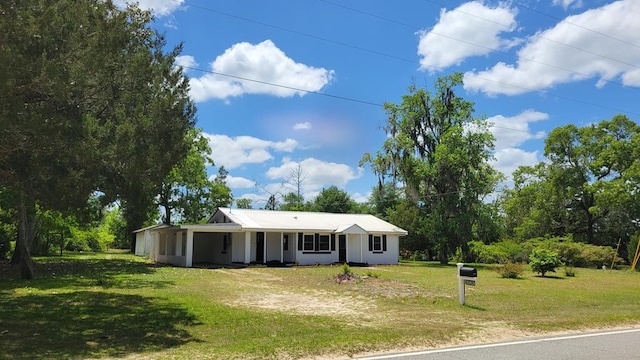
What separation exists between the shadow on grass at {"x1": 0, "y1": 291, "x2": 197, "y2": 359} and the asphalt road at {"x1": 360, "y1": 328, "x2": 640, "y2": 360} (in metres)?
3.95

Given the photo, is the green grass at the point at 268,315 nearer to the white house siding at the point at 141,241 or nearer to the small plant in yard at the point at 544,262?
the small plant in yard at the point at 544,262

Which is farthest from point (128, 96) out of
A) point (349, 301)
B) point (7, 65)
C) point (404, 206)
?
point (404, 206)

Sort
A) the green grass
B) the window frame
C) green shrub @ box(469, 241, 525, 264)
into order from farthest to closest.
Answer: green shrub @ box(469, 241, 525, 264)
the window frame
the green grass

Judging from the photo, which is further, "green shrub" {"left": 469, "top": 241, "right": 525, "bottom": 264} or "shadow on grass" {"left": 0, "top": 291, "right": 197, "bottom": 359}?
"green shrub" {"left": 469, "top": 241, "right": 525, "bottom": 264}

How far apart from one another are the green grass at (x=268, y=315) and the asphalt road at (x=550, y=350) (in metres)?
0.62

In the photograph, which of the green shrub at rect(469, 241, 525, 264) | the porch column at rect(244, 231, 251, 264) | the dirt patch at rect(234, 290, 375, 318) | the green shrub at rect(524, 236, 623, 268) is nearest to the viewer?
the dirt patch at rect(234, 290, 375, 318)

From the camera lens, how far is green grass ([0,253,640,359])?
25.6ft

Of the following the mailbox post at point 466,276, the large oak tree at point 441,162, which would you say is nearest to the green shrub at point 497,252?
the large oak tree at point 441,162

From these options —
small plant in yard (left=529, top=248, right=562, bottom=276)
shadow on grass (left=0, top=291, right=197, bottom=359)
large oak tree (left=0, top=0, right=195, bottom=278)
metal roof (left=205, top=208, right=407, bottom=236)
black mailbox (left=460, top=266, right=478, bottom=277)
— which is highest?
large oak tree (left=0, top=0, right=195, bottom=278)

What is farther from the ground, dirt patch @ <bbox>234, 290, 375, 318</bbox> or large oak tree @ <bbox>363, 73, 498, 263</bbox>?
large oak tree @ <bbox>363, 73, 498, 263</bbox>

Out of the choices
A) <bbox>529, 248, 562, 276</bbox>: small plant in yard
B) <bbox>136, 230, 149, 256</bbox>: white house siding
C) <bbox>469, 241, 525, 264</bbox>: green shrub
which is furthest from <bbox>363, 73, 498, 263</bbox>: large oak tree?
<bbox>136, 230, 149, 256</bbox>: white house siding

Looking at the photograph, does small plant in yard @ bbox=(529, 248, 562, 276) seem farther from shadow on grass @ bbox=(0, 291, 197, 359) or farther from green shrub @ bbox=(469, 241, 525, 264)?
shadow on grass @ bbox=(0, 291, 197, 359)

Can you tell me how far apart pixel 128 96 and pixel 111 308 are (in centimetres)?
529

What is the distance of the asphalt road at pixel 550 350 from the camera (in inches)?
283
